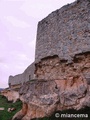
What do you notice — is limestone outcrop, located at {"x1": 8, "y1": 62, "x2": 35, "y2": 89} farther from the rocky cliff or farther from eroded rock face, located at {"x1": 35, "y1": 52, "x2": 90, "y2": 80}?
the rocky cliff

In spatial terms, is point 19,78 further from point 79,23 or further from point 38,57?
point 79,23

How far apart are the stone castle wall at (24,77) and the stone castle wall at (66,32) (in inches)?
323

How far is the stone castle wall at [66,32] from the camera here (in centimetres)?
726

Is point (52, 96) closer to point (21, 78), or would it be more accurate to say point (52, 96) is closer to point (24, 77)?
point (24, 77)

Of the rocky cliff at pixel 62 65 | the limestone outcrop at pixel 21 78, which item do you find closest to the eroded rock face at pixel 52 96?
the rocky cliff at pixel 62 65

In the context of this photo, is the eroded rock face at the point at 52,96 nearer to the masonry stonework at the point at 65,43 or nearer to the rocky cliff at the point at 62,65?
the rocky cliff at the point at 62,65

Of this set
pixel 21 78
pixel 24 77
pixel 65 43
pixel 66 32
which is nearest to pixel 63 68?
pixel 65 43

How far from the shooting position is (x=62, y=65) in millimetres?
7945

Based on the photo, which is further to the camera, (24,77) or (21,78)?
(21,78)

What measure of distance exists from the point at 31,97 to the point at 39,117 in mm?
938

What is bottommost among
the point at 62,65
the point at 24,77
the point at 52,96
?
the point at 52,96

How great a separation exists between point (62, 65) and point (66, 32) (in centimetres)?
109

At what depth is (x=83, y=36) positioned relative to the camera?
720 centimetres

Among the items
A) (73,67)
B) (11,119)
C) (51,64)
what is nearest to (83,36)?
(73,67)
